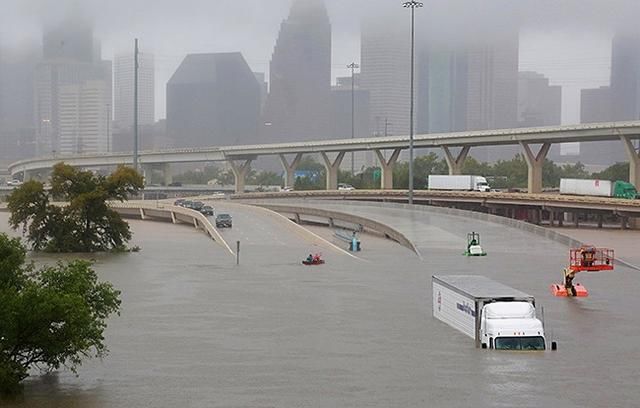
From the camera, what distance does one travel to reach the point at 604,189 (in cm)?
10012

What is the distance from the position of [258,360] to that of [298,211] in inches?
2764

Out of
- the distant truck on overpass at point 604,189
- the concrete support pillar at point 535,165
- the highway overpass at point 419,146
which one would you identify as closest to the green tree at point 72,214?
the distant truck on overpass at point 604,189

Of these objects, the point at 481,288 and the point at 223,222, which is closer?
the point at 481,288

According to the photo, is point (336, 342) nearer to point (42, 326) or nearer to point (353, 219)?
point (42, 326)

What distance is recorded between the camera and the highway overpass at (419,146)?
109875 mm

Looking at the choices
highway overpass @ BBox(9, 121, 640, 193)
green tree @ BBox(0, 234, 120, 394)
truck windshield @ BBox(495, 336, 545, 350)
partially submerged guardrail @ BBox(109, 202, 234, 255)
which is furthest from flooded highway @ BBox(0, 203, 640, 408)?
highway overpass @ BBox(9, 121, 640, 193)

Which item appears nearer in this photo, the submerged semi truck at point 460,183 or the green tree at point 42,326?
the green tree at point 42,326

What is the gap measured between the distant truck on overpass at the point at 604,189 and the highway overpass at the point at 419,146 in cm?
696

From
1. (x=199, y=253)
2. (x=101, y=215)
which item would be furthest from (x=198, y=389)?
(x=101, y=215)

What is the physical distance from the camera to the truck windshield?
105ft

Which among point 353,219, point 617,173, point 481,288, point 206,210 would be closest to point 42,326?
point 481,288

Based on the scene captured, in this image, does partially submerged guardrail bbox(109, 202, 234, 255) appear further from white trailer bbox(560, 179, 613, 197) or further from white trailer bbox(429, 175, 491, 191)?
white trailer bbox(560, 179, 613, 197)

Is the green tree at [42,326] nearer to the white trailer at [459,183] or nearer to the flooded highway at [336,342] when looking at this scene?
the flooded highway at [336,342]

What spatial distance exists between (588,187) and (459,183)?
2097cm
